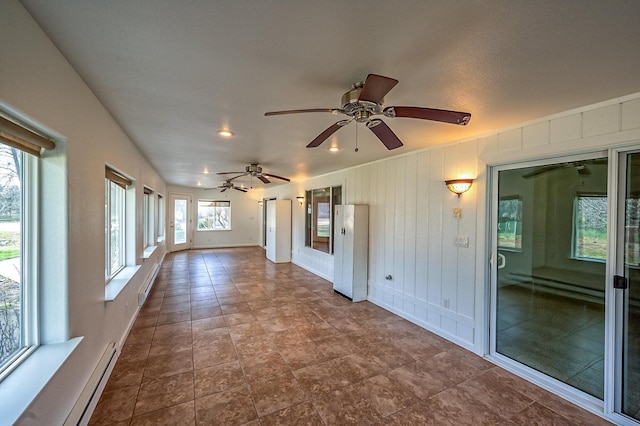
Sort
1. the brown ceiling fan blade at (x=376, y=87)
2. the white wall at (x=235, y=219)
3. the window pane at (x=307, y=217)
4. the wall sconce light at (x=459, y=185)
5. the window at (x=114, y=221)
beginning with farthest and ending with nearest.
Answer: the white wall at (x=235, y=219), the window pane at (x=307, y=217), the wall sconce light at (x=459, y=185), the window at (x=114, y=221), the brown ceiling fan blade at (x=376, y=87)

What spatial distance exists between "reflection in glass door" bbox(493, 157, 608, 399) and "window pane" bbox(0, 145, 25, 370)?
385cm

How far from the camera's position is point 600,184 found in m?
2.21

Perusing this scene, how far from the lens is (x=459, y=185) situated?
3.06 m

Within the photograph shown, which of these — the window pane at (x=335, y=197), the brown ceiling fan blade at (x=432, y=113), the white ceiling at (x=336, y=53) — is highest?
the white ceiling at (x=336, y=53)

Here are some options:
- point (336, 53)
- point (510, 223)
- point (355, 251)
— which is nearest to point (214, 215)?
point (355, 251)

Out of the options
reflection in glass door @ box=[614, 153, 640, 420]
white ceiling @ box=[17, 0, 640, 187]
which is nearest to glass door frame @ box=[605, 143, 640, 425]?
reflection in glass door @ box=[614, 153, 640, 420]

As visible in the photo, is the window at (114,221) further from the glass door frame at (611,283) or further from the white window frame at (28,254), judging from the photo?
the glass door frame at (611,283)

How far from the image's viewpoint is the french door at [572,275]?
6.71 feet

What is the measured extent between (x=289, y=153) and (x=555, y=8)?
3205 mm

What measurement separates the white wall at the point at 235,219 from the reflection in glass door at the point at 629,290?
10.1 m

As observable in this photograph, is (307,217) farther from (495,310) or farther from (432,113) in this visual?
(432,113)

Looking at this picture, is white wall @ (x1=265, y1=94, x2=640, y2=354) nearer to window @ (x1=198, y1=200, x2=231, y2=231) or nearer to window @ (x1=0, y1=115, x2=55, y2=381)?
window @ (x1=0, y1=115, x2=55, y2=381)

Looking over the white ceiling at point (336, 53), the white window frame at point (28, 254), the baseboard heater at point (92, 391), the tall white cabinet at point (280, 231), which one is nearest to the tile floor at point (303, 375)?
the baseboard heater at point (92, 391)

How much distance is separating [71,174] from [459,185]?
11.4 feet
